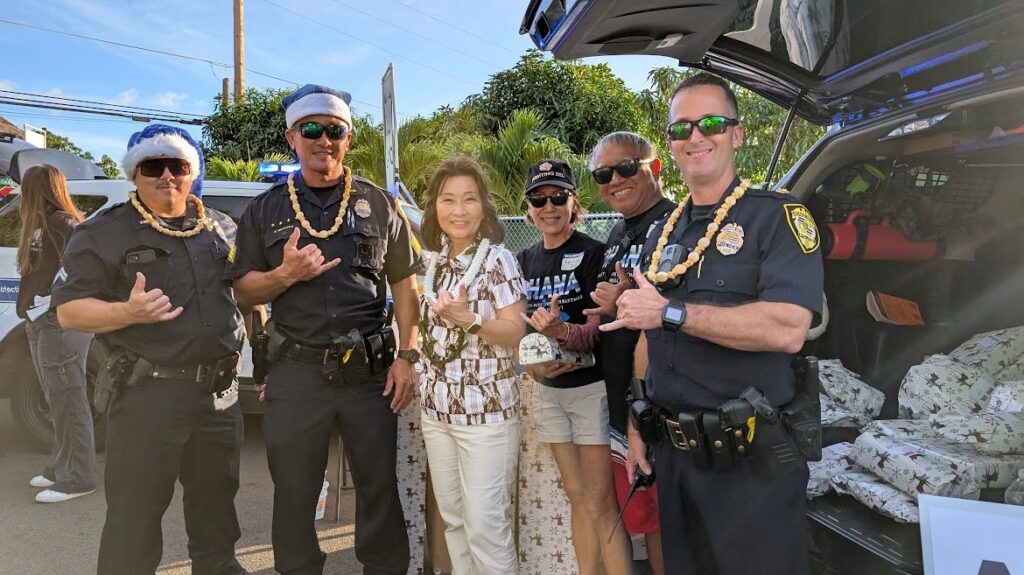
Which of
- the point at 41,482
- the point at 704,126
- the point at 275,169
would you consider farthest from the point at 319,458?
the point at 41,482

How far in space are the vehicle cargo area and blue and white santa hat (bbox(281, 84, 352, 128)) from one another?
1.95m

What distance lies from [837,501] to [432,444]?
1531 mm

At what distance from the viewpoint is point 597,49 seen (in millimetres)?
2156

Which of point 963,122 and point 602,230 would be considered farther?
point 602,230

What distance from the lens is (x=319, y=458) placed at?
2561 millimetres

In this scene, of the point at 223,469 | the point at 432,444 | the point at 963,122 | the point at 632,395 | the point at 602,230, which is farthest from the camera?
the point at 602,230

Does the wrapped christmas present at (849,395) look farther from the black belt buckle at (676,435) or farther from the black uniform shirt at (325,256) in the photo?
Result: the black uniform shirt at (325,256)

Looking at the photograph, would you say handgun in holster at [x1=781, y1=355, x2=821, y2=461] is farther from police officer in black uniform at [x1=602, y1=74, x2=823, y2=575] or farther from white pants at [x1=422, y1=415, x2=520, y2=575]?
white pants at [x1=422, y1=415, x2=520, y2=575]

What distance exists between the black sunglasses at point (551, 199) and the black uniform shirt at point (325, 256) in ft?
2.10

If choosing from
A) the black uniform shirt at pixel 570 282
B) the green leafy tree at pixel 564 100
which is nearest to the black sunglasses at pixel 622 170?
the black uniform shirt at pixel 570 282

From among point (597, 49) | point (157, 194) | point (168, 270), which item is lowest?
point (168, 270)

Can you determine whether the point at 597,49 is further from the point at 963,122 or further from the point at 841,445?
the point at 841,445

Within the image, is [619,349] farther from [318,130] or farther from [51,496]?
[51,496]

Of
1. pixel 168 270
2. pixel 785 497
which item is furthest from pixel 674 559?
pixel 168 270
